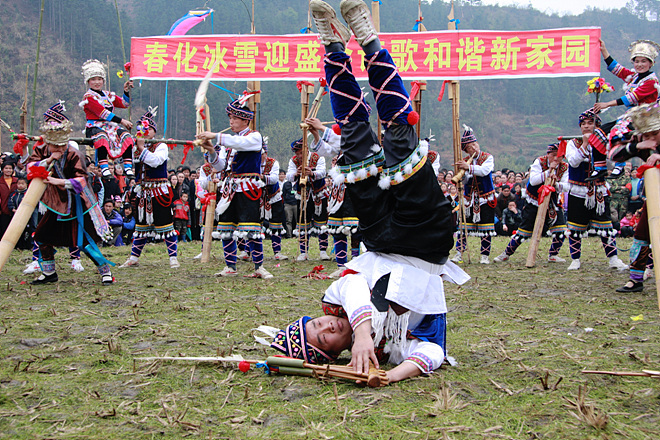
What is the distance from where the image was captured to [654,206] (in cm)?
356

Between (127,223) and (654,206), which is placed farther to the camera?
(127,223)

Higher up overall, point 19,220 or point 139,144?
point 139,144

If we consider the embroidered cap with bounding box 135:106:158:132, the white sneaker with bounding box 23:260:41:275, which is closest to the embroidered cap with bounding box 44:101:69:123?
the embroidered cap with bounding box 135:106:158:132

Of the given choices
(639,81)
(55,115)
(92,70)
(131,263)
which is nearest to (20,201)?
(131,263)

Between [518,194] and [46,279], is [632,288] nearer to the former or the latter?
[46,279]

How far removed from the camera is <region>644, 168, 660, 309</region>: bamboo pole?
348cm

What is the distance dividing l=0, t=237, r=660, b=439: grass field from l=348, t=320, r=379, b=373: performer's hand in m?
0.13

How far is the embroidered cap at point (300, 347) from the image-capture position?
323 cm

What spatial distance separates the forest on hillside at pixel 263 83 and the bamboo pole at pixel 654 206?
20823 mm

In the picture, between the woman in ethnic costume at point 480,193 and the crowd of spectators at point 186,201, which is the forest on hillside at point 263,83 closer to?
the crowd of spectators at point 186,201

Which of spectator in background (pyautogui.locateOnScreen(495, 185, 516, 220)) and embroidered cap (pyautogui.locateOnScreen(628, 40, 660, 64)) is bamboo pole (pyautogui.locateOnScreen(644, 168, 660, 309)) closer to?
embroidered cap (pyautogui.locateOnScreen(628, 40, 660, 64))

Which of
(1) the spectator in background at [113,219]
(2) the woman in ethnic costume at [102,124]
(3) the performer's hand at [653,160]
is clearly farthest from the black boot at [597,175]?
(1) the spectator in background at [113,219]

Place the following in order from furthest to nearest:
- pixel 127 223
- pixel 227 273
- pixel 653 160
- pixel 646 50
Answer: pixel 127 223, pixel 227 273, pixel 646 50, pixel 653 160

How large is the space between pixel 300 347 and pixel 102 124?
6.12m
